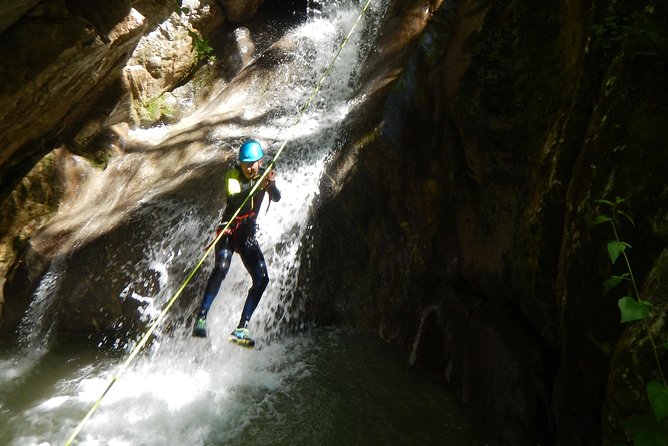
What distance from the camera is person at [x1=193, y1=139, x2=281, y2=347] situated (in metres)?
4.70

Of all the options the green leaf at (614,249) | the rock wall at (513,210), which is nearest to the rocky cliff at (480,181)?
the rock wall at (513,210)

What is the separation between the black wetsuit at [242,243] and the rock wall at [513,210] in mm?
1282

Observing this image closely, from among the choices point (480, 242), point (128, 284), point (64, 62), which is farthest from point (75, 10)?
point (480, 242)

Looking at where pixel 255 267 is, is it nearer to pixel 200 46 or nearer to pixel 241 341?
pixel 241 341

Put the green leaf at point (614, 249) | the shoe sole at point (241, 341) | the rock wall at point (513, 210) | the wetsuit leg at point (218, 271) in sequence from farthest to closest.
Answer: the wetsuit leg at point (218, 271), the shoe sole at point (241, 341), the rock wall at point (513, 210), the green leaf at point (614, 249)

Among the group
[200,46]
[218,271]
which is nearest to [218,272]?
[218,271]

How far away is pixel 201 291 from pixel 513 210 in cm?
376

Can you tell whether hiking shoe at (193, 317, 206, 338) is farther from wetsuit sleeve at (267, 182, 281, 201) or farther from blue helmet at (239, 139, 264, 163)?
blue helmet at (239, 139, 264, 163)

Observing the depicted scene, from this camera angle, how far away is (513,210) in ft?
13.6

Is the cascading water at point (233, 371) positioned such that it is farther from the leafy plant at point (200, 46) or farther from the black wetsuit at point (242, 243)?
the leafy plant at point (200, 46)

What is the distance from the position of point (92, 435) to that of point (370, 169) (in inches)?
159

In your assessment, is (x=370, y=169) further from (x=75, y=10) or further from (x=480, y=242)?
(x=75, y=10)

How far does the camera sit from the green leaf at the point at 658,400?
5.33ft

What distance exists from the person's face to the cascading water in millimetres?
1610
